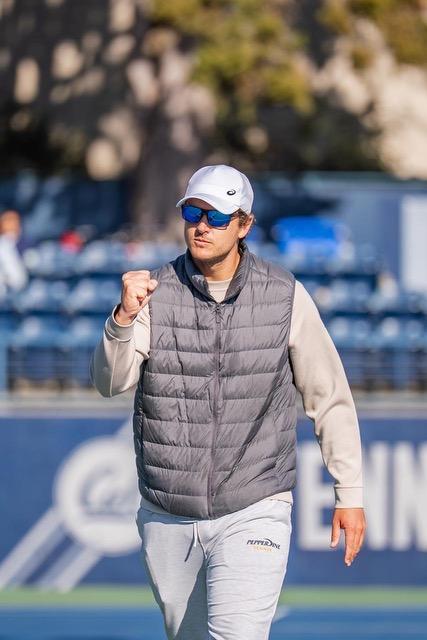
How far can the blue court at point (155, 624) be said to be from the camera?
6.48 metres

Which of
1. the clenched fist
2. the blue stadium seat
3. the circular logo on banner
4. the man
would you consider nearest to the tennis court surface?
the circular logo on banner

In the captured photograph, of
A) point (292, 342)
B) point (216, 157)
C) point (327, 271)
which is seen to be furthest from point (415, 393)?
point (216, 157)

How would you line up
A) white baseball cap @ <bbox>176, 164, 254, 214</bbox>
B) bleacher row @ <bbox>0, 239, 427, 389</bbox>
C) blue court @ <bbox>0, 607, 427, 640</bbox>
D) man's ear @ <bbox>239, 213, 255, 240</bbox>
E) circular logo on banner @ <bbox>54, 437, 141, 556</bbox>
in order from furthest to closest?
bleacher row @ <bbox>0, 239, 427, 389</bbox>, circular logo on banner @ <bbox>54, 437, 141, 556</bbox>, blue court @ <bbox>0, 607, 427, 640</bbox>, man's ear @ <bbox>239, 213, 255, 240</bbox>, white baseball cap @ <bbox>176, 164, 254, 214</bbox>

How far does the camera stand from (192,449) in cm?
371

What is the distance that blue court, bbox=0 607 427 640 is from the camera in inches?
255

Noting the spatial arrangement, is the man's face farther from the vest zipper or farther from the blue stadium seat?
the blue stadium seat

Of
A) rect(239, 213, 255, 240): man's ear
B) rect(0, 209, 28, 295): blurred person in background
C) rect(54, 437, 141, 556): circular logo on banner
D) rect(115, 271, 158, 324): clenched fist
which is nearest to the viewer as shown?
rect(115, 271, 158, 324): clenched fist

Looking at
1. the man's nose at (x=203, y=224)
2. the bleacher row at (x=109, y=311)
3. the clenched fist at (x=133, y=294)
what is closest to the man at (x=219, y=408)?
the man's nose at (x=203, y=224)

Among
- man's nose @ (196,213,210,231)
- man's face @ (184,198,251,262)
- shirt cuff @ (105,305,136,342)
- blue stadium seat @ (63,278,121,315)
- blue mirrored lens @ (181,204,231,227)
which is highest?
blue mirrored lens @ (181,204,231,227)

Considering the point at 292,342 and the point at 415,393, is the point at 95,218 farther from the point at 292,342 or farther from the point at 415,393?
the point at 292,342

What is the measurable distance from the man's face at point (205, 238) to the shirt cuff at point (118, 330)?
293 millimetres

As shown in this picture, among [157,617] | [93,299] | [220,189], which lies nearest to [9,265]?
[93,299]

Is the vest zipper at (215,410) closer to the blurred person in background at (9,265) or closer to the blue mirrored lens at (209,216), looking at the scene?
the blue mirrored lens at (209,216)

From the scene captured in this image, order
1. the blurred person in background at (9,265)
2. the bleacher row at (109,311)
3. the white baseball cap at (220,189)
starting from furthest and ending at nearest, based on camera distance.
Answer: the blurred person in background at (9,265) → the bleacher row at (109,311) → the white baseball cap at (220,189)
